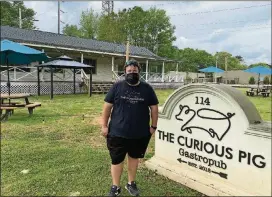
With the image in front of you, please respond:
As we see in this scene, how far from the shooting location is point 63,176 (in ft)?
13.7

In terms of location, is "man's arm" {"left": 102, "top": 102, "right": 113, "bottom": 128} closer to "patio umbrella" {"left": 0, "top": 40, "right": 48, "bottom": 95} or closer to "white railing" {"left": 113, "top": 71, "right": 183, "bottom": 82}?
"patio umbrella" {"left": 0, "top": 40, "right": 48, "bottom": 95}

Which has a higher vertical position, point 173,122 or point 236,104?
point 236,104

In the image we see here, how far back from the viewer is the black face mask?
3.32 m

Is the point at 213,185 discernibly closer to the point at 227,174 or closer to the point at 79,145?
the point at 227,174

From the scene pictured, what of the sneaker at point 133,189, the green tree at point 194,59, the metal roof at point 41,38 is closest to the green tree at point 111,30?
the metal roof at point 41,38

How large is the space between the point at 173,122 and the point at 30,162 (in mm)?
2434

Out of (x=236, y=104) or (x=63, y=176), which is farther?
(x=63, y=176)

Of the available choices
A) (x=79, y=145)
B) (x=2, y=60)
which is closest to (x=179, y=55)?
(x=2, y=60)

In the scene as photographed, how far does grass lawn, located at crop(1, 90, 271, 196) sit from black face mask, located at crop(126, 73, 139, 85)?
1456 mm

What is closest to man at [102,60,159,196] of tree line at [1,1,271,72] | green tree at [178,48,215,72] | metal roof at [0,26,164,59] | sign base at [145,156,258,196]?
sign base at [145,156,258,196]

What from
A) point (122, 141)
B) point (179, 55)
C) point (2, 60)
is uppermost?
point (179, 55)

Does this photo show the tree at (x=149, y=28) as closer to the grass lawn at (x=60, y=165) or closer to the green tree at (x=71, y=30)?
the green tree at (x=71, y=30)

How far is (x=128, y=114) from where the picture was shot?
3326 millimetres

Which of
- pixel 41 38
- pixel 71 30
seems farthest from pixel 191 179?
pixel 71 30
